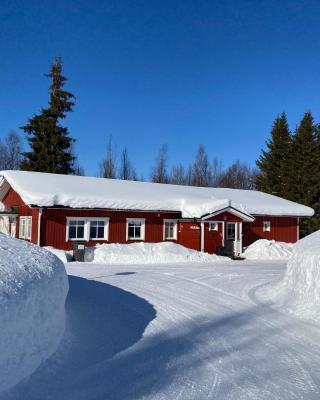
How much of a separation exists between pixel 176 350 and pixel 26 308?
254 cm

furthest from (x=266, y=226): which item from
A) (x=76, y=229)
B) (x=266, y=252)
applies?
(x=76, y=229)

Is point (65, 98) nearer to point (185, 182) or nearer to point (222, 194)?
point (222, 194)

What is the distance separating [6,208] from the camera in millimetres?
24406

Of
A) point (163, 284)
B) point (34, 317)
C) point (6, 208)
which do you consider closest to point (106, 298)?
point (163, 284)

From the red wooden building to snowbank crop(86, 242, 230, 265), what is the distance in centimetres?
150

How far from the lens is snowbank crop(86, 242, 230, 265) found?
19734 mm

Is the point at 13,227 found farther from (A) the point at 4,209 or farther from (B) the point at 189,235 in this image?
(B) the point at 189,235

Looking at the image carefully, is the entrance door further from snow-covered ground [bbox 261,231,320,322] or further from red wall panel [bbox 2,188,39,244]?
snow-covered ground [bbox 261,231,320,322]

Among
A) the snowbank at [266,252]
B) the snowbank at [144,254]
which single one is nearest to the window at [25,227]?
the snowbank at [144,254]

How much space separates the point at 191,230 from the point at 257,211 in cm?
588

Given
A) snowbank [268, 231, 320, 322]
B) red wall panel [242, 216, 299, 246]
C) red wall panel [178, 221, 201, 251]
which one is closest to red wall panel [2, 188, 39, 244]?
red wall panel [178, 221, 201, 251]

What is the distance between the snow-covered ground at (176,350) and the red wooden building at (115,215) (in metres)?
10.1

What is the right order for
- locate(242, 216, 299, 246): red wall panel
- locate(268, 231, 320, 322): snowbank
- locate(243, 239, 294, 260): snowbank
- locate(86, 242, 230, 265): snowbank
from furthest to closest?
locate(242, 216, 299, 246): red wall panel → locate(243, 239, 294, 260): snowbank → locate(86, 242, 230, 265): snowbank → locate(268, 231, 320, 322): snowbank

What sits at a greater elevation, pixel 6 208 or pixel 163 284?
pixel 6 208
